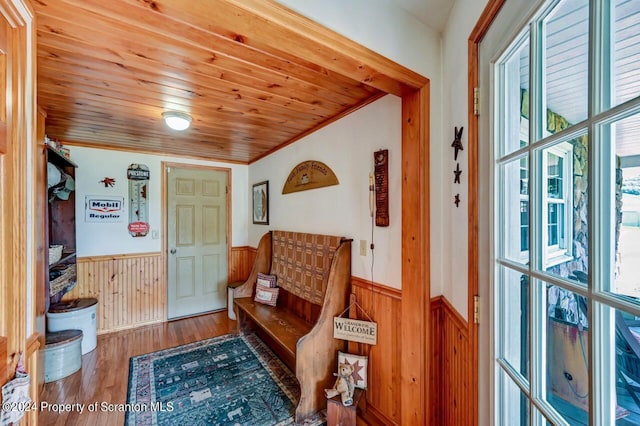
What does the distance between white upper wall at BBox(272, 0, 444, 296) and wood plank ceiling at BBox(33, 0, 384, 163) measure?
17cm

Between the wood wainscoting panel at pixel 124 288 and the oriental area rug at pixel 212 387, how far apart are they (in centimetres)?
92

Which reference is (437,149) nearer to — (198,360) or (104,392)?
(198,360)

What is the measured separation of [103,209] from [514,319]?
160 inches

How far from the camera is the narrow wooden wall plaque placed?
5.69ft

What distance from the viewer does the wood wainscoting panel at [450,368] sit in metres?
1.16

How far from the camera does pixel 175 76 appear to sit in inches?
63.9

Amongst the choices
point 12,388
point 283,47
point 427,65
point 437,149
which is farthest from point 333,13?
point 12,388

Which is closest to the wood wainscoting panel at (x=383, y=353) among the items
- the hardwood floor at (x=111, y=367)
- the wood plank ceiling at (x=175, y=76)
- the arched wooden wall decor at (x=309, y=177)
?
the arched wooden wall decor at (x=309, y=177)

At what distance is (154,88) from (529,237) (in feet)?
7.30

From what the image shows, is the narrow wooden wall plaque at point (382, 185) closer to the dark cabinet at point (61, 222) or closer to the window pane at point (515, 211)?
the window pane at point (515, 211)

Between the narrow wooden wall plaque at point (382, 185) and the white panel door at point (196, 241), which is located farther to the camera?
the white panel door at point (196, 241)

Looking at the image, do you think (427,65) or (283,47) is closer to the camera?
(283,47)

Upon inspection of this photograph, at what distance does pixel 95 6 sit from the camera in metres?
1.02

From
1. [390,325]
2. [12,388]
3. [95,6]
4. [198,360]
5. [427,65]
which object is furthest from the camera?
[198,360]
